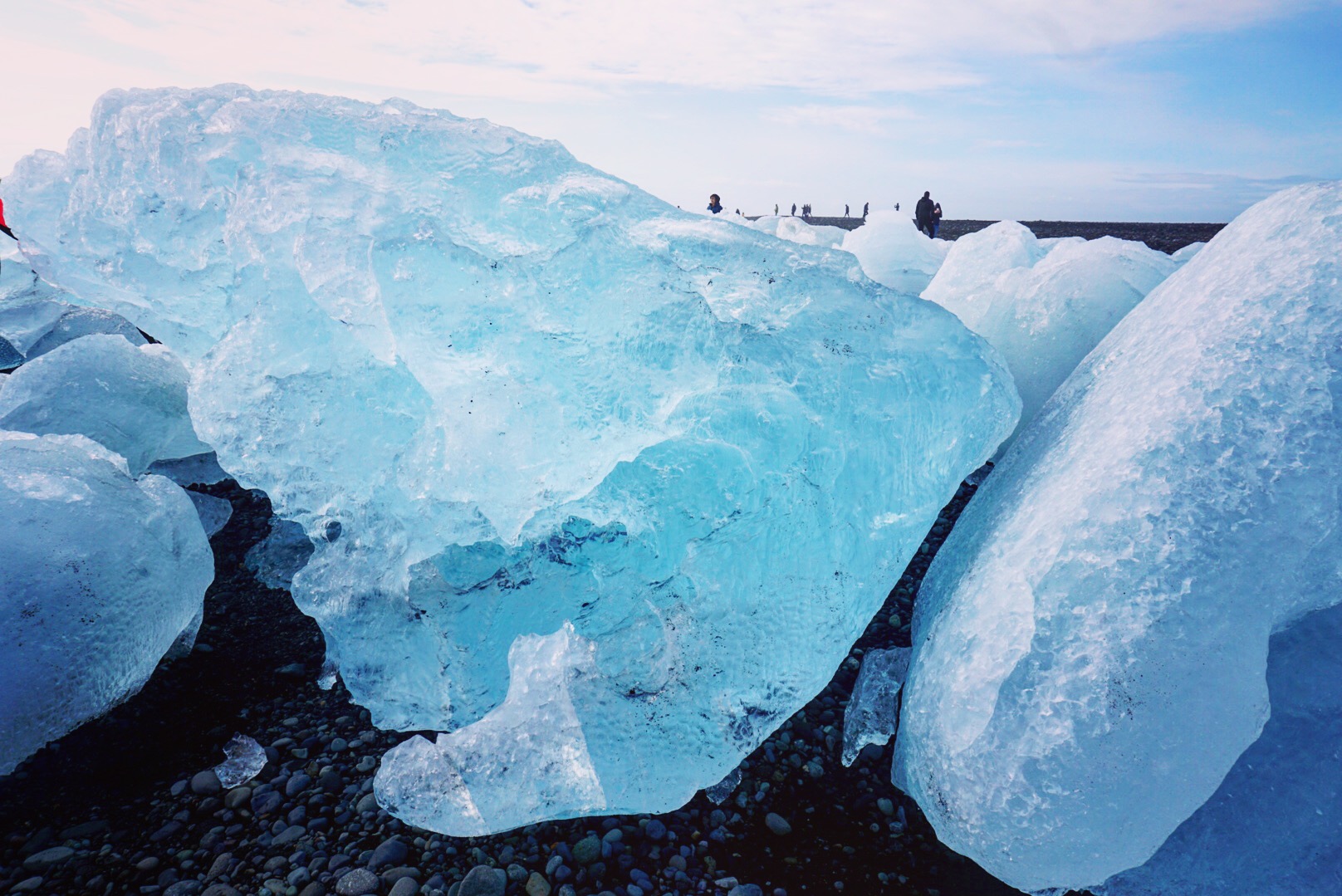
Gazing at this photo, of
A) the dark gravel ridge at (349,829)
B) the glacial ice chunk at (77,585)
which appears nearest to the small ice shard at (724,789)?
the dark gravel ridge at (349,829)

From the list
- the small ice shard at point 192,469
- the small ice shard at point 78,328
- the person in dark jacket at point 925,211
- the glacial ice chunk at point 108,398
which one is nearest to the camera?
the glacial ice chunk at point 108,398

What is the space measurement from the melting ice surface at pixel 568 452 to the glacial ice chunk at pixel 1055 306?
1.03 metres

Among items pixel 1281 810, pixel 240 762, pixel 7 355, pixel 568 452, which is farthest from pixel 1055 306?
pixel 7 355

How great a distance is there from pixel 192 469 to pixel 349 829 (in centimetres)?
350

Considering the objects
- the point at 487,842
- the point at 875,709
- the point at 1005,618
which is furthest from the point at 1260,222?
the point at 487,842

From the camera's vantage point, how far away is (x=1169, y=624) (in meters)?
1.92

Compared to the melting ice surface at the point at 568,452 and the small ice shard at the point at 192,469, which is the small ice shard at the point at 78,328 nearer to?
the small ice shard at the point at 192,469

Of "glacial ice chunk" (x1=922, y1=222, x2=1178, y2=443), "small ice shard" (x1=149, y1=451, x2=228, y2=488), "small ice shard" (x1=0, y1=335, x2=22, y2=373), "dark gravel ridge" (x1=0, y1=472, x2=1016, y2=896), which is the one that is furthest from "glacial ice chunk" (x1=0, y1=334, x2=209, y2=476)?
"glacial ice chunk" (x1=922, y1=222, x2=1178, y2=443)

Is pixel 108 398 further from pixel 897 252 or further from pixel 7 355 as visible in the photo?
pixel 897 252

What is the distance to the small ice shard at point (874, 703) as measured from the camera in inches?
108

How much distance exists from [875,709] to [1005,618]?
0.82m

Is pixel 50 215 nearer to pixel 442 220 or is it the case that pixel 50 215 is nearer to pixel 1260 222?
pixel 442 220

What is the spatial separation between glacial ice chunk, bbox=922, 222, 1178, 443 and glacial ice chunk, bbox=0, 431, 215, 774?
3.97 m

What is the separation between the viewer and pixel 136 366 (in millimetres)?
4320
